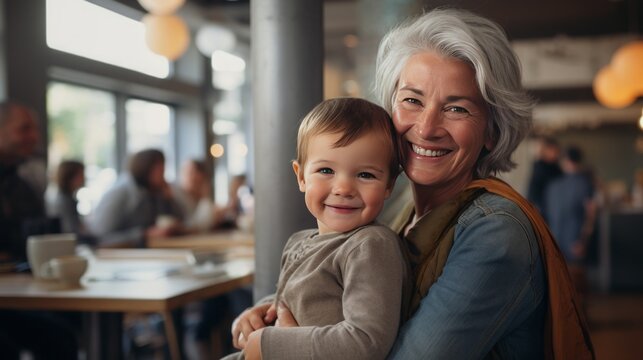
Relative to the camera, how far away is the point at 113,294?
6.16 ft

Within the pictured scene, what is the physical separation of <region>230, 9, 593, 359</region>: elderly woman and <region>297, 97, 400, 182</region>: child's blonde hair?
51mm

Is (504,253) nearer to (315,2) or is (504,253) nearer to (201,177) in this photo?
(315,2)

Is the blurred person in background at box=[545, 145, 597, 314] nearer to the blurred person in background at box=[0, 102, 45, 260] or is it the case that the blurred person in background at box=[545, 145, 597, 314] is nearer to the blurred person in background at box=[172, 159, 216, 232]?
the blurred person in background at box=[172, 159, 216, 232]

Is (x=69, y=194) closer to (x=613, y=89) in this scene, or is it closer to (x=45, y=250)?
(x=45, y=250)

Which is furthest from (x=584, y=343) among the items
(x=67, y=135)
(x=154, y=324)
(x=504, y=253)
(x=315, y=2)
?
(x=67, y=135)

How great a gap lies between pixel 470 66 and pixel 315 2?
1.74 feet

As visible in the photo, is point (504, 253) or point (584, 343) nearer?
point (504, 253)

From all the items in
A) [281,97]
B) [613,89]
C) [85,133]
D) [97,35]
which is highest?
[97,35]

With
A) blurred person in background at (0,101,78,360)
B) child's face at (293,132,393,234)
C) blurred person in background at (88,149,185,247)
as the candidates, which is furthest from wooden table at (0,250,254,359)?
blurred person in background at (88,149,185,247)

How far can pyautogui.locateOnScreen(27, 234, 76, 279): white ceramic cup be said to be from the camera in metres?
2.22

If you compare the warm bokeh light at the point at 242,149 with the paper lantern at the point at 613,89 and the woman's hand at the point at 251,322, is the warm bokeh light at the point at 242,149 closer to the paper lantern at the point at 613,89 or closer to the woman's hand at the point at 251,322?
the paper lantern at the point at 613,89

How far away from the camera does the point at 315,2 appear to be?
1.53m

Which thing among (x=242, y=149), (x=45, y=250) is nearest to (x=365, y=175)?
(x=45, y=250)

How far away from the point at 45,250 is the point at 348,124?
5.09ft
